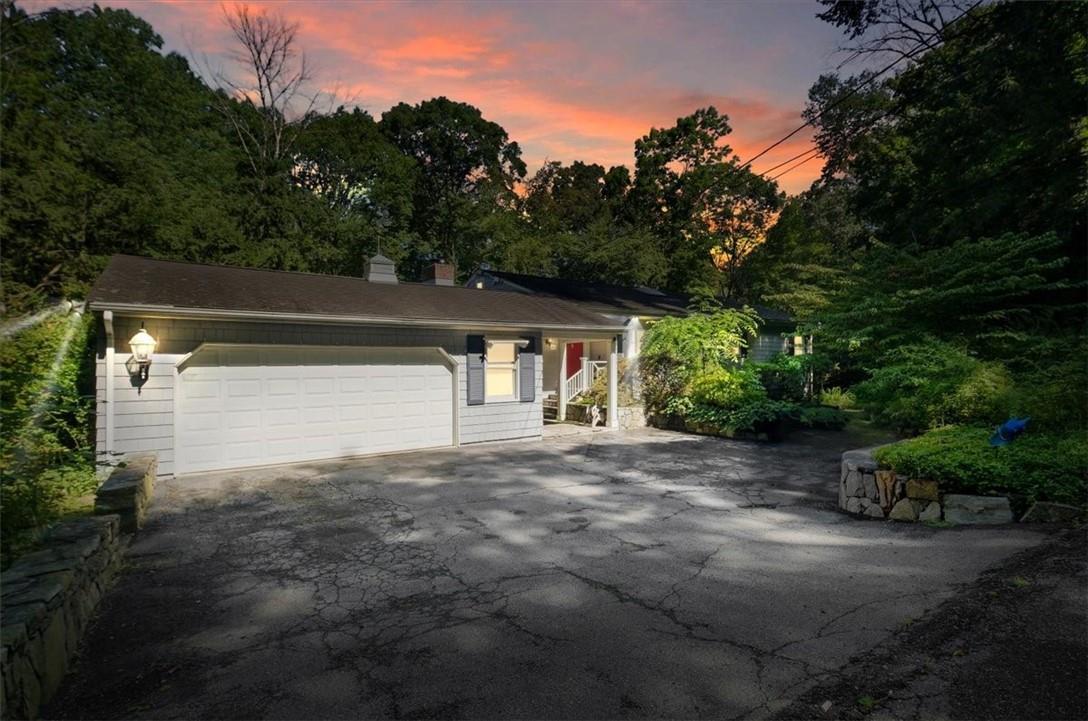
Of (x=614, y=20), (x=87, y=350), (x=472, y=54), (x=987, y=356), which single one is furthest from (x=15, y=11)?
(x=987, y=356)

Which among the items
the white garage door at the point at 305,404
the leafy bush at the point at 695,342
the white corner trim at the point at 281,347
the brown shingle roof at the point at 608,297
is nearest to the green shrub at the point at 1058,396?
the leafy bush at the point at 695,342

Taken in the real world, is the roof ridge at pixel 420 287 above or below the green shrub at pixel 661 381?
above

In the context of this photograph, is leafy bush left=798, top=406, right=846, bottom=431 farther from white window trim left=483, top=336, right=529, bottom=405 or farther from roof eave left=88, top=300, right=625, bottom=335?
white window trim left=483, top=336, right=529, bottom=405

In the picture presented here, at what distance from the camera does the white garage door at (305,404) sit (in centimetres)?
848

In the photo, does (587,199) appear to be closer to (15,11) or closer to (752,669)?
(15,11)

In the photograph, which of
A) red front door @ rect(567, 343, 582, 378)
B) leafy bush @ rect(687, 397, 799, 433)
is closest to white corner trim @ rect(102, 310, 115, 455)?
leafy bush @ rect(687, 397, 799, 433)

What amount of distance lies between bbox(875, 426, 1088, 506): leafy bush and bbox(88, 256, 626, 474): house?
725cm

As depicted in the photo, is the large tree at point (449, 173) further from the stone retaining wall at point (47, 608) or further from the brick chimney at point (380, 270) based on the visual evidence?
the stone retaining wall at point (47, 608)

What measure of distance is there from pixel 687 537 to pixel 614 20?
9.16 metres

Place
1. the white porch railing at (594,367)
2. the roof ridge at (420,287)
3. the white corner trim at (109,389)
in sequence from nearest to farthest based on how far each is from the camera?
the white corner trim at (109,389) → the roof ridge at (420,287) → the white porch railing at (594,367)

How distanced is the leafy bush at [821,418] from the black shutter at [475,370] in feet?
23.8

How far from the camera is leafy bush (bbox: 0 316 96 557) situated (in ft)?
12.1

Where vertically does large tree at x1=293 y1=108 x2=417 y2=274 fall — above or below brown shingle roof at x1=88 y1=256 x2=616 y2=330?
above

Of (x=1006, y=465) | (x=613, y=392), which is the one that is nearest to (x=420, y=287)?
(x=613, y=392)
